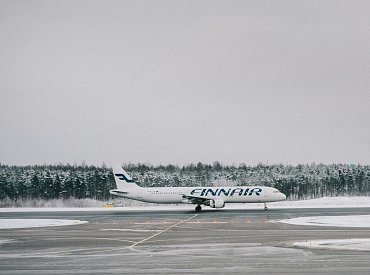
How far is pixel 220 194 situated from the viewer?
234 feet

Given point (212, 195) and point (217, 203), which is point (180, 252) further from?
point (212, 195)

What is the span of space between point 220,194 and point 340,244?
1759 inches

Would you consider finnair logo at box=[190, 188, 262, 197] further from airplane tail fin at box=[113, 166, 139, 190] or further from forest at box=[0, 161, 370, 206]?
forest at box=[0, 161, 370, 206]

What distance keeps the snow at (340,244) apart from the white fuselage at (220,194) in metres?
42.0

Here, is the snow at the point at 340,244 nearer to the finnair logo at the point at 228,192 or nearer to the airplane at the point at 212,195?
the airplane at the point at 212,195

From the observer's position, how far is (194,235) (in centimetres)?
3459

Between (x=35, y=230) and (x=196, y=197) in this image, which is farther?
(x=196, y=197)

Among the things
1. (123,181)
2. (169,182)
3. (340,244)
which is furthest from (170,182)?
(340,244)

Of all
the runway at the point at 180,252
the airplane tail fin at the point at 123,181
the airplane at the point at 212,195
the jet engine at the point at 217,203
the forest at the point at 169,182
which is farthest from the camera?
the forest at the point at 169,182

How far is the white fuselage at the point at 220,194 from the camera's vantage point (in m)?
70.7

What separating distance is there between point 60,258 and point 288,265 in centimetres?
1041

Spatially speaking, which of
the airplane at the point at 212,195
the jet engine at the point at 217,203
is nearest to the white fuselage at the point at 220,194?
the airplane at the point at 212,195

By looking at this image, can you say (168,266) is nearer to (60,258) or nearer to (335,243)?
(60,258)

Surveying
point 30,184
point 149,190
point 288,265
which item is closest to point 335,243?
point 288,265
